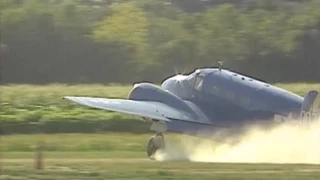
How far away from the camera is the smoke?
1158 inches

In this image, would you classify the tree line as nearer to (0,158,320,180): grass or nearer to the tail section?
the tail section

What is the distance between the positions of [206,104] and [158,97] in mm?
1750

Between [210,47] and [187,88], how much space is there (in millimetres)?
41052

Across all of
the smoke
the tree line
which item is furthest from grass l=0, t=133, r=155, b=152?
the tree line

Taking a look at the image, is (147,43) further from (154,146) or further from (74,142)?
(154,146)

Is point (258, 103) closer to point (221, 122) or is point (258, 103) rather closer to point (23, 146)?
point (221, 122)

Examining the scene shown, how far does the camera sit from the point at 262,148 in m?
31.0

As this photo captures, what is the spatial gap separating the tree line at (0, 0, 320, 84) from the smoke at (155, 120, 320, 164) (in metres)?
31.6

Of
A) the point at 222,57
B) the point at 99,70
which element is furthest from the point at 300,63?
the point at 99,70

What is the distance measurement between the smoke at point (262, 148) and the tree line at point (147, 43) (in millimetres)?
31616

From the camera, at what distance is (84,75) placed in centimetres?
7162

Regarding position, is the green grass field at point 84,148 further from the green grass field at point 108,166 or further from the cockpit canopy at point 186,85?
the cockpit canopy at point 186,85

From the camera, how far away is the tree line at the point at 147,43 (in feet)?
229

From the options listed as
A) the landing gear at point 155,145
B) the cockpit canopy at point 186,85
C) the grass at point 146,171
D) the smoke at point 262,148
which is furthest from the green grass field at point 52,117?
the grass at point 146,171
